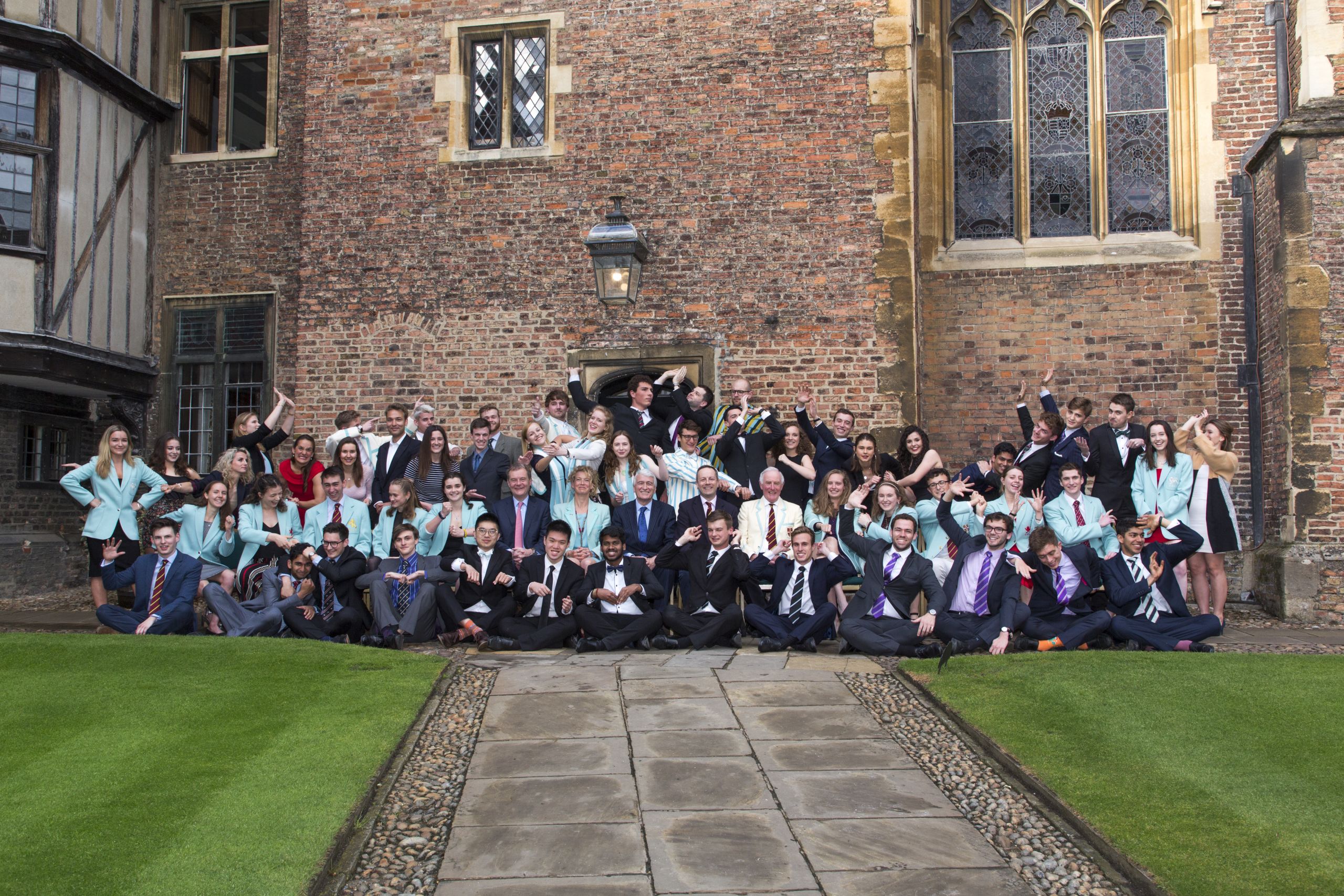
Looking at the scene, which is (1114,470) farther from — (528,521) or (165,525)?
(165,525)

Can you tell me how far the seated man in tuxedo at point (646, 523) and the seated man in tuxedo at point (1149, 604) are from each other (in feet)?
11.1

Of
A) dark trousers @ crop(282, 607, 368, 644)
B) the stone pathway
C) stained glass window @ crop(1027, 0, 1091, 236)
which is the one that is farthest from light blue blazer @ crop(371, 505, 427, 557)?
stained glass window @ crop(1027, 0, 1091, 236)

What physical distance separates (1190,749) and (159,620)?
718 centimetres

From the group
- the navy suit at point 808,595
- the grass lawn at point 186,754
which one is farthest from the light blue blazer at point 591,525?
the grass lawn at point 186,754

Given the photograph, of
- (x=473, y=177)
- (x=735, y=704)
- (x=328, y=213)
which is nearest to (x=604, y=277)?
(x=473, y=177)

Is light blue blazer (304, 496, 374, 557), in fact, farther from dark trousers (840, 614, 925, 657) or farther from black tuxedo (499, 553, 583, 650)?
dark trousers (840, 614, 925, 657)

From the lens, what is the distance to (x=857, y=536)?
363 inches

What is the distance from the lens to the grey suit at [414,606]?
905 cm

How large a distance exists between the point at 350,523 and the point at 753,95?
6134mm

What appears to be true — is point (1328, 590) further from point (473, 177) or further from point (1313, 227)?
point (473, 177)

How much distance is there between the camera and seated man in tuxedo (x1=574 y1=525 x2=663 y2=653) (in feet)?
28.5

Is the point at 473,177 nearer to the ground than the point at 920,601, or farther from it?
farther from it

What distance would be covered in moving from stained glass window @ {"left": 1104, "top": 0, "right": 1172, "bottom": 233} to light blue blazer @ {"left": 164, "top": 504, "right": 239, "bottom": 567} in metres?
9.72

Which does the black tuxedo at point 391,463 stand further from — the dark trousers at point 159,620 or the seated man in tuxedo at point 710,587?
the seated man in tuxedo at point 710,587
